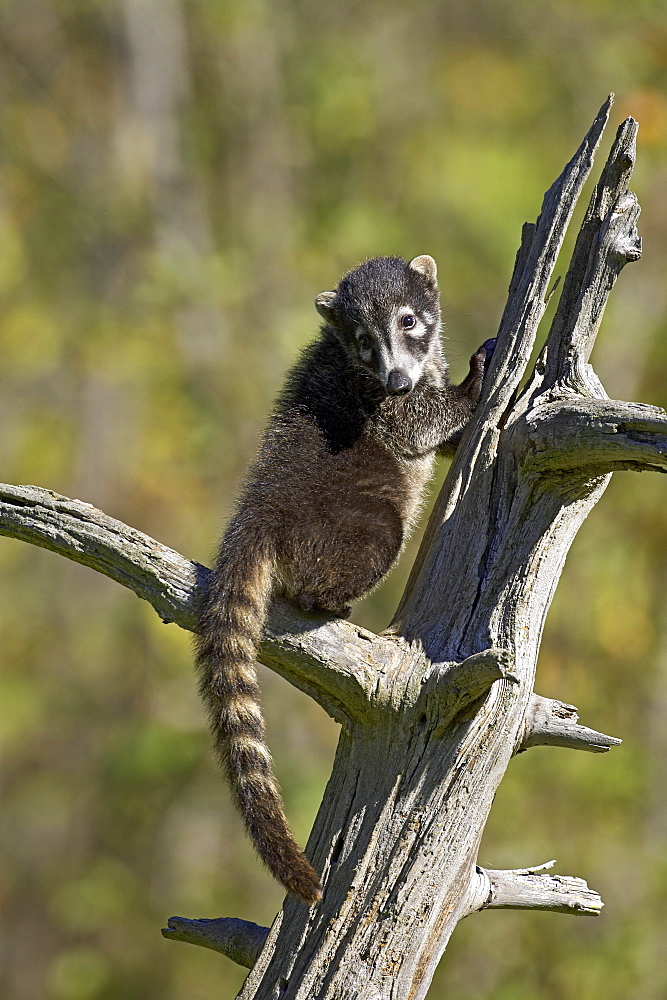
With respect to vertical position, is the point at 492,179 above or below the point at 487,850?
above

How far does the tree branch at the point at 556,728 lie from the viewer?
340 centimetres

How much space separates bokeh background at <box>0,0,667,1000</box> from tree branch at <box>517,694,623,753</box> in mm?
4660

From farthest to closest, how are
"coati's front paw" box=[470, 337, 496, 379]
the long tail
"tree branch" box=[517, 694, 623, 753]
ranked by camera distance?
"coati's front paw" box=[470, 337, 496, 379], "tree branch" box=[517, 694, 623, 753], the long tail

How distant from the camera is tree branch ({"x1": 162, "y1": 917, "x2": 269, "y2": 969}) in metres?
3.54

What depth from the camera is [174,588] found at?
3361 millimetres

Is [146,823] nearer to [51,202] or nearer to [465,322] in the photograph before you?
[465,322]

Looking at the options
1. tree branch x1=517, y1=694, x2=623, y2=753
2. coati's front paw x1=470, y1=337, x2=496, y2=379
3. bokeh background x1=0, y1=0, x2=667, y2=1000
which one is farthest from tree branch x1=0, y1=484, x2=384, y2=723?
bokeh background x1=0, y1=0, x2=667, y2=1000

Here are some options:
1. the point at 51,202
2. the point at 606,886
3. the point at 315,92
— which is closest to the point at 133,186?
the point at 51,202

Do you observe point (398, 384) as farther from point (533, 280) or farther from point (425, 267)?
point (425, 267)

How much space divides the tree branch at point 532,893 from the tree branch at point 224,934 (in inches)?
30.6

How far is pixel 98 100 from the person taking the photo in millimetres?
11867

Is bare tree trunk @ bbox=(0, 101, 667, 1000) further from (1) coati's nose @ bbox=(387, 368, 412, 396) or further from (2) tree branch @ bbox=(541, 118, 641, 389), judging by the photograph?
(1) coati's nose @ bbox=(387, 368, 412, 396)

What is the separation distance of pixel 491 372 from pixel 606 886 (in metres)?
5.84

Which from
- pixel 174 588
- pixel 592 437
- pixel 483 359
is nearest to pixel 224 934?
pixel 174 588
